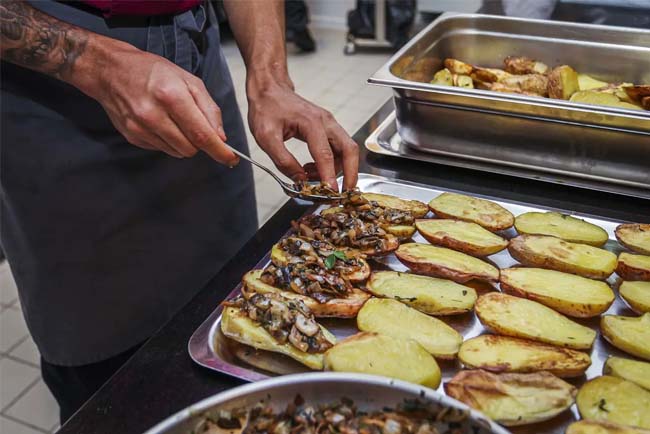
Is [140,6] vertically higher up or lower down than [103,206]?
higher up

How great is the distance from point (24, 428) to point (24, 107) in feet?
4.98

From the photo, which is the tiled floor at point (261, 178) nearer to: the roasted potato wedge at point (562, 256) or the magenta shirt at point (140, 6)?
the magenta shirt at point (140, 6)

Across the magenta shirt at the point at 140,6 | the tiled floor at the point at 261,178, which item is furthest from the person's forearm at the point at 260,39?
the tiled floor at the point at 261,178

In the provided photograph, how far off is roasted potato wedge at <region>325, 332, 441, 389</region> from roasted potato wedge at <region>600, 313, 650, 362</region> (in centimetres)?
31

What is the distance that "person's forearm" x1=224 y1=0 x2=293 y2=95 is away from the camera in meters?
1.69

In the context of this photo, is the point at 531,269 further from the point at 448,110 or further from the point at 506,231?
the point at 448,110

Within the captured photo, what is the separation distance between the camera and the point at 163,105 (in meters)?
1.25

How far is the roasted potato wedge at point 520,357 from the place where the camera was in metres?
1.00

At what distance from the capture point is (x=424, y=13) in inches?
139

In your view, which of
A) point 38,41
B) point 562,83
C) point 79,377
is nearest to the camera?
point 38,41

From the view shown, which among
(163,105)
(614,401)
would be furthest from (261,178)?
(614,401)

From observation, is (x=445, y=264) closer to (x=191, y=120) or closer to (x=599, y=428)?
(x=599, y=428)

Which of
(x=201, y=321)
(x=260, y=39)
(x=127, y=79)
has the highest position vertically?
(x=127, y=79)

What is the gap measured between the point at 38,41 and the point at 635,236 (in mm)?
1322
